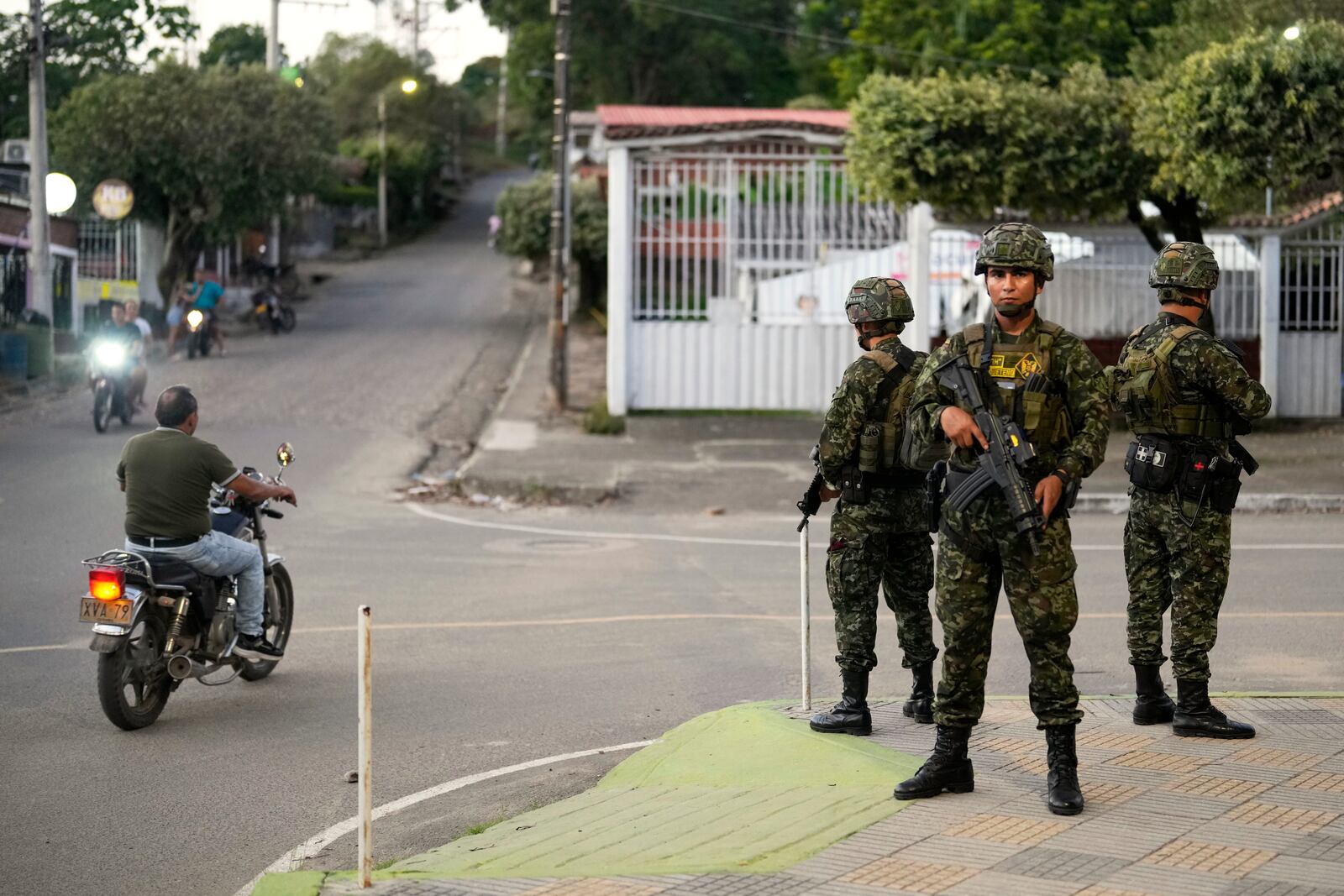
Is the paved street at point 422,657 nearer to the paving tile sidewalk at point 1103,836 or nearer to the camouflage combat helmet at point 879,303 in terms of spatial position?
the paving tile sidewalk at point 1103,836

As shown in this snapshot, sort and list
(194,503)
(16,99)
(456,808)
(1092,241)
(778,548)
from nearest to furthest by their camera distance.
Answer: (456,808), (194,503), (778,548), (1092,241), (16,99)

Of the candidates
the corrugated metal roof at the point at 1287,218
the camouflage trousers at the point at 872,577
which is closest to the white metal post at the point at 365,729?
the camouflage trousers at the point at 872,577

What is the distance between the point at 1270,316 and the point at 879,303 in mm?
16142

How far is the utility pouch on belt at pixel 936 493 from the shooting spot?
5.57m

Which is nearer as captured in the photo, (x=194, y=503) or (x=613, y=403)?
(x=194, y=503)

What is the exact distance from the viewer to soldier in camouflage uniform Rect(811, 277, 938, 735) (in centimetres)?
648

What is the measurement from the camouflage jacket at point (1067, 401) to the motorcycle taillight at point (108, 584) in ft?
12.6

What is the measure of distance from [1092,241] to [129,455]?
1576 cm

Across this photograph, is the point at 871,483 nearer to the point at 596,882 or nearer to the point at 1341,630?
the point at 596,882

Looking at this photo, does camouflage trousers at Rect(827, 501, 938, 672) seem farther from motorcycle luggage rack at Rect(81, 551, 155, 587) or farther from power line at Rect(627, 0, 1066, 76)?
power line at Rect(627, 0, 1066, 76)

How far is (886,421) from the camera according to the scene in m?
6.49

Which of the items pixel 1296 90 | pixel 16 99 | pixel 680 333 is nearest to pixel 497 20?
pixel 16 99

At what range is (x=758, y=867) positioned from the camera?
489 centimetres

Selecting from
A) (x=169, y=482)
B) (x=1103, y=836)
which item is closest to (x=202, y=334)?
(x=169, y=482)
